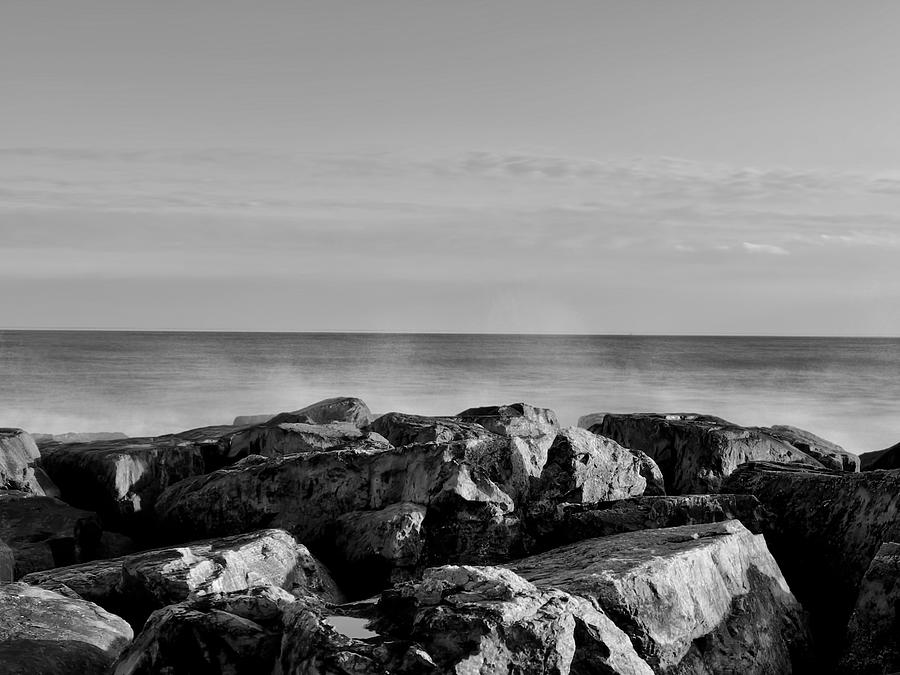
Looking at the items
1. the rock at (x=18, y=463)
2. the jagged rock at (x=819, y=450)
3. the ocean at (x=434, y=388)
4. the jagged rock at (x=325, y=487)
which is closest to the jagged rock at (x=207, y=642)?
the jagged rock at (x=325, y=487)

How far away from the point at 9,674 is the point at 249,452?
17.7 feet

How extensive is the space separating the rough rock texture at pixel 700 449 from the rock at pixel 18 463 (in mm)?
6095

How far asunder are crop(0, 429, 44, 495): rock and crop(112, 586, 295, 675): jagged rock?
245 inches

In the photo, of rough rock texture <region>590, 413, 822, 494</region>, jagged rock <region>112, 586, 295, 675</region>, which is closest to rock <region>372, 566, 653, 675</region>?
jagged rock <region>112, 586, 295, 675</region>

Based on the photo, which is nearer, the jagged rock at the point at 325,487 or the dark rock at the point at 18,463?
the jagged rock at the point at 325,487

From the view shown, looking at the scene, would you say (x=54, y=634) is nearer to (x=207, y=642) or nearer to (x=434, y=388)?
(x=207, y=642)

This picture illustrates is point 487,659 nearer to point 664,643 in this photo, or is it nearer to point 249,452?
point 664,643

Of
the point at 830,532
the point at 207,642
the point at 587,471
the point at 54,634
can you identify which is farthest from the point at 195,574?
the point at 830,532

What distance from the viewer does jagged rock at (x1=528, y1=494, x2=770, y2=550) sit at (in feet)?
17.9

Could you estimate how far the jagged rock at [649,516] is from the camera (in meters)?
5.45

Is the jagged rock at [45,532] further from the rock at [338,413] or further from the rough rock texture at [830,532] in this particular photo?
the rough rock texture at [830,532]

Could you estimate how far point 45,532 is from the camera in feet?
23.7

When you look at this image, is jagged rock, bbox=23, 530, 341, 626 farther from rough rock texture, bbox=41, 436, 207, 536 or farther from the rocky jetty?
rough rock texture, bbox=41, 436, 207, 536

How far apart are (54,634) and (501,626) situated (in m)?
1.96
